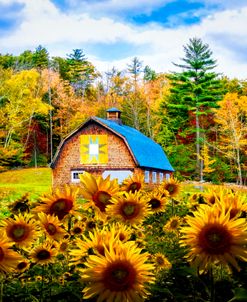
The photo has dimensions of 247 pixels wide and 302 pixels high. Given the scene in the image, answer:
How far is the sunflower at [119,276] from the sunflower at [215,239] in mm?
184

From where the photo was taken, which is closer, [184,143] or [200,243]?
[200,243]

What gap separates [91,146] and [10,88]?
23607 mm

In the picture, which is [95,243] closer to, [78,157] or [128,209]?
[128,209]

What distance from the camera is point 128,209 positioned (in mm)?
2104

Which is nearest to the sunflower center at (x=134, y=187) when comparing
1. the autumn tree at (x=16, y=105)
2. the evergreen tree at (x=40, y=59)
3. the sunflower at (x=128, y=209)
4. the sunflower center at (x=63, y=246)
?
the sunflower at (x=128, y=209)

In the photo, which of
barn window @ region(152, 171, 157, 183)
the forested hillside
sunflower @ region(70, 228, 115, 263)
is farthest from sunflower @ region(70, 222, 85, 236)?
the forested hillside

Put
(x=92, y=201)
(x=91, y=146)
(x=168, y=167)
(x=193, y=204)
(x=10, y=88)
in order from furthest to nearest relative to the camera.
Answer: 1. (x=10, y=88)
2. (x=168, y=167)
3. (x=91, y=146)
4. (x=193, y=204)
5. (x=92, y=201)

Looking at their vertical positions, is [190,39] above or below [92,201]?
above

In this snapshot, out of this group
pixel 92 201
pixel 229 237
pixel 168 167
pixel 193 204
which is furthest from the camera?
pixel 168 167

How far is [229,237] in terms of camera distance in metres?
1.46

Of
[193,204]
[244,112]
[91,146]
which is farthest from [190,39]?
[193,204]

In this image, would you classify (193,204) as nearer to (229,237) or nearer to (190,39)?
(229,237)

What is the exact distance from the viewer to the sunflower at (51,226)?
2178 millimetres

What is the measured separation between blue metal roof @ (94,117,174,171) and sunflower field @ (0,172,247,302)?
2808 centimetres
